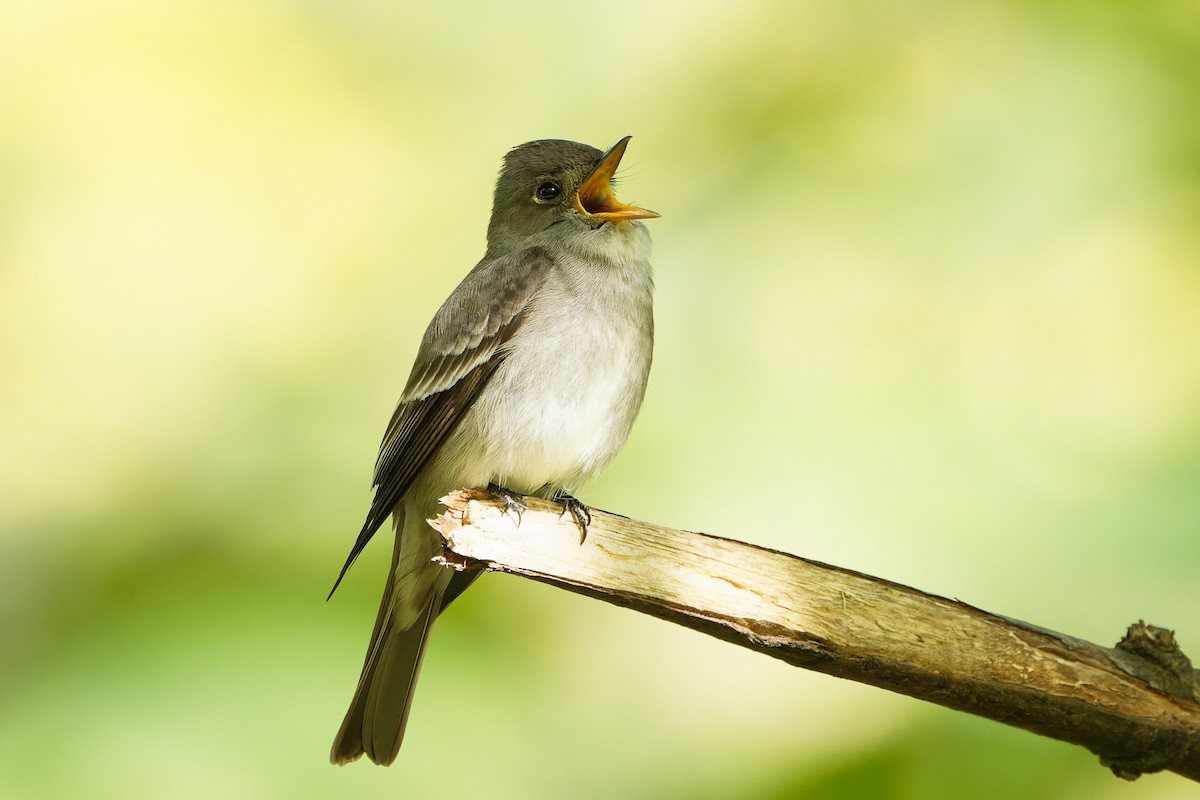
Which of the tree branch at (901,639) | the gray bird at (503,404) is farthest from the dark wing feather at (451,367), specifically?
the tree branch at (901,639)

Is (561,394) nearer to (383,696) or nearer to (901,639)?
(383,696)

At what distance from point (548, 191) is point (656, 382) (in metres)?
0.89

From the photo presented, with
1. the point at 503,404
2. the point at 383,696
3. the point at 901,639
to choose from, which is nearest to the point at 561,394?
the point at 503,404

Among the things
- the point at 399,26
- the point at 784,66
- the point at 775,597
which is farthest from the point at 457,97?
the point at 775,597

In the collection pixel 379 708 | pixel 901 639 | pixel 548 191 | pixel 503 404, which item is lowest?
pixel 379 708

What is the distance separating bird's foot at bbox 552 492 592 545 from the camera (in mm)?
2375

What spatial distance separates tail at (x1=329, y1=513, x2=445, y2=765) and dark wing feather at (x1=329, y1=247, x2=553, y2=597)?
166 millimetres

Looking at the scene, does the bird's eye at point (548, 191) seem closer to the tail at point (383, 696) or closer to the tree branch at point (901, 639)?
the tail at point (383, 696)

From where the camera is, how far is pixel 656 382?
4004 mm

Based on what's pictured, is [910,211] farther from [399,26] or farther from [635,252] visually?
[399,26]

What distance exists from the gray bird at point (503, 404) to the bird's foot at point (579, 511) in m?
0.04

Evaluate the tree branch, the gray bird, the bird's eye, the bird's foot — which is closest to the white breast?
the gray bird

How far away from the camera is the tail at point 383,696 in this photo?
298cm

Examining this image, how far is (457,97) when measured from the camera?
4.32 m
